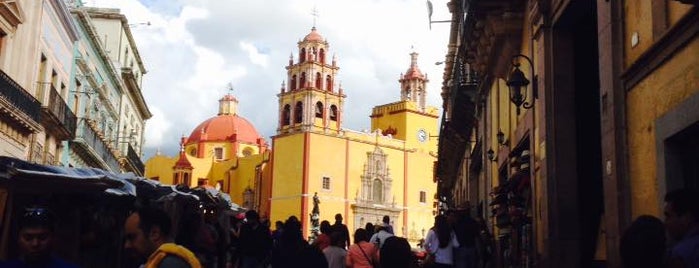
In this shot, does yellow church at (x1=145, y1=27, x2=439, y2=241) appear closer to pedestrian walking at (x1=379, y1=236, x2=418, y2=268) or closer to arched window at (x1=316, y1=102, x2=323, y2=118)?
arched window at (x1=316, y1=102, x2=323, y2=118)

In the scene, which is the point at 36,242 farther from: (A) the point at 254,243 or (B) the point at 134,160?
(B) the point at 134,160

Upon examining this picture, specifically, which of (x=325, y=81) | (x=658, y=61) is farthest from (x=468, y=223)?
(x=325, y=81)

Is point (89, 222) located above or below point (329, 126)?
below

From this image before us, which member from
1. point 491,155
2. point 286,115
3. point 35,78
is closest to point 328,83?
point 286,115

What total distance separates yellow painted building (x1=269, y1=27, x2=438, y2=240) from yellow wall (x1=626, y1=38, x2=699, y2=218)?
55705 millimetres

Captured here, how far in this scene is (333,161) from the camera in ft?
216

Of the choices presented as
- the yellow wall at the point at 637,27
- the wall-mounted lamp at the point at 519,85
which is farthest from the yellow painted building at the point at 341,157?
the yellow wall at the point at 637,27

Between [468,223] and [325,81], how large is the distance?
6120 centimetres

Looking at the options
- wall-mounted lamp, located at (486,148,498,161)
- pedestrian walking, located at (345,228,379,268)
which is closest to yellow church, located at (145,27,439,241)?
wall-mounted lamp, located at (486,148,498,161)

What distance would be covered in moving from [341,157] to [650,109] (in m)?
60.1

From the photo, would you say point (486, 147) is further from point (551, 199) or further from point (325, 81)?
point (325, 81)

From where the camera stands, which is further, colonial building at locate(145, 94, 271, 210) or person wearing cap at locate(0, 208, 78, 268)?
colonial building at locate(145, 94, 271, 210)

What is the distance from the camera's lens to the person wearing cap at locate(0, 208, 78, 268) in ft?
12.3

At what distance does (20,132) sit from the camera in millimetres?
19453
